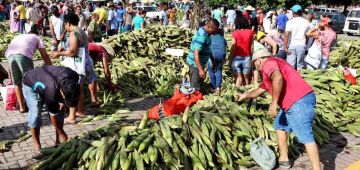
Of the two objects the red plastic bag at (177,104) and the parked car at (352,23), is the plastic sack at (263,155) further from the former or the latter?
the parked car at (352,23)

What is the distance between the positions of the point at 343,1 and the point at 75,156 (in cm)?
4297

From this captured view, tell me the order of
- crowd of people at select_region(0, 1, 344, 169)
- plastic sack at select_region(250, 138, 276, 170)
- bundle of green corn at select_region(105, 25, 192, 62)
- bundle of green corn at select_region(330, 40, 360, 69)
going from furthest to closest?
bundle of green corn at select_region(330, 40, 360, 69)
bundle of green corn at select_region(105, 25, 192, 62)
plastic sack at select_region(250, 138, 276, 170)
crowd of people at select_region(0, 1, 344, 169)

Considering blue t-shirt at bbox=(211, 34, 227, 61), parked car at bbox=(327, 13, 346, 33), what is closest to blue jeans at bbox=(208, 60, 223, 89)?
blue t-shirt at bbox=(211, 34, 227, 61)

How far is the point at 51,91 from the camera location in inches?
197

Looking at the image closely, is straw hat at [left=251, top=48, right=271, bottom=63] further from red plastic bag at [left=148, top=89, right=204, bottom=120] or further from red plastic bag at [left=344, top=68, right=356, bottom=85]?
red plastic bag at [left=344, top=68, right=356, bottom=85]

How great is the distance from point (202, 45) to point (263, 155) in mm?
3030

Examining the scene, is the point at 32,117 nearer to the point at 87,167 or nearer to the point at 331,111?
the point at 87,167

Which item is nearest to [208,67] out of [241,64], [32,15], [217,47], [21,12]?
[217,47]

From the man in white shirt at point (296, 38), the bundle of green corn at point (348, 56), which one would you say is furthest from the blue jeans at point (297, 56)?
the bundle of green corn at point (348, 56)

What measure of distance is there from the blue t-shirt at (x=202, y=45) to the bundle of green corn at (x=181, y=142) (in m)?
1.73

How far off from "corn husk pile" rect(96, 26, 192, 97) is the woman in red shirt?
175cm

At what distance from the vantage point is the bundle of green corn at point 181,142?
4.70 m

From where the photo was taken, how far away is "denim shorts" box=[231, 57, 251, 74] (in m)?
8.43

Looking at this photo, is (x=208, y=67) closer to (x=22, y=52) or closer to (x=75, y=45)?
(x=75, y=45)
